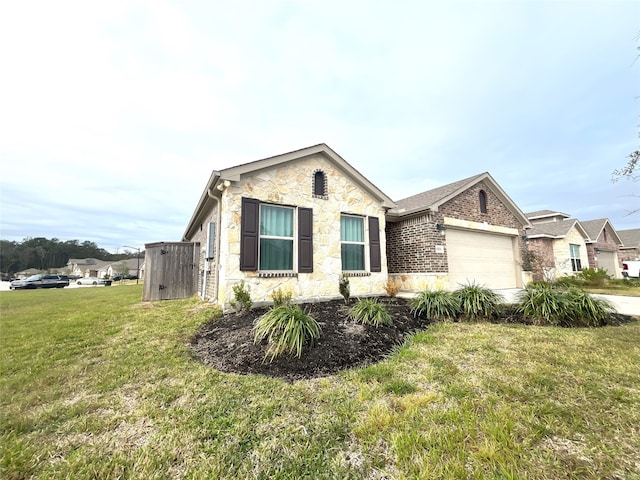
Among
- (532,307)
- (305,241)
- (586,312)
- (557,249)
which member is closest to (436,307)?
(532,307)

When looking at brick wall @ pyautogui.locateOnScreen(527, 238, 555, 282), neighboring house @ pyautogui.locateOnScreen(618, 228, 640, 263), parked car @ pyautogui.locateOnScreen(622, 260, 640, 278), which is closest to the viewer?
brick wall @ pyautogui.locateOnScreen(527, 238, 555, 282)

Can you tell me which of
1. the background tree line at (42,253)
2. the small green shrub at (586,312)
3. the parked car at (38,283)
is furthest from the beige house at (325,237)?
the background tree line at (42,253)

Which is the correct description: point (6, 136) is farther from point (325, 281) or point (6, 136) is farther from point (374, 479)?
point (374, 479)

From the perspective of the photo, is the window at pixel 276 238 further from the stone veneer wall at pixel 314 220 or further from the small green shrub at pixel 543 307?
the small green shrub at pixel 543 307

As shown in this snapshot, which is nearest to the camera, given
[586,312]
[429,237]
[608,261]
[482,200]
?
[586,312]

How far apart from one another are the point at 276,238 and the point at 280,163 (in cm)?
205

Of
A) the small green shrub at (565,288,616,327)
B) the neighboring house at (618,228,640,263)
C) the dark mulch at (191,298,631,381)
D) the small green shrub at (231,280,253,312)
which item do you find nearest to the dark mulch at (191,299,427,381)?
the dark mulch at (191,298,631,381)

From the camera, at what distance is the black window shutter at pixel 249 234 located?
613 centimetres

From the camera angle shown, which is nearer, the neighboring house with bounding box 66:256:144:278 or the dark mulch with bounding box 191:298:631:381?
the dark mulch with bounding box 191:298:631:381

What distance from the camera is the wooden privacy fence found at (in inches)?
356

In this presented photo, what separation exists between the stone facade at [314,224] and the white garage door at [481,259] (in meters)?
3.06

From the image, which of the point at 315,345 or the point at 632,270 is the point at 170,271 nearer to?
the point at 315,345

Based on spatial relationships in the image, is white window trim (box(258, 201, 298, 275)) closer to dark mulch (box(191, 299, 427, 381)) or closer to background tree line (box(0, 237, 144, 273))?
dark mulch (box(191, 299, 427, 381))

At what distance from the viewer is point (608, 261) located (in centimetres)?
1933
